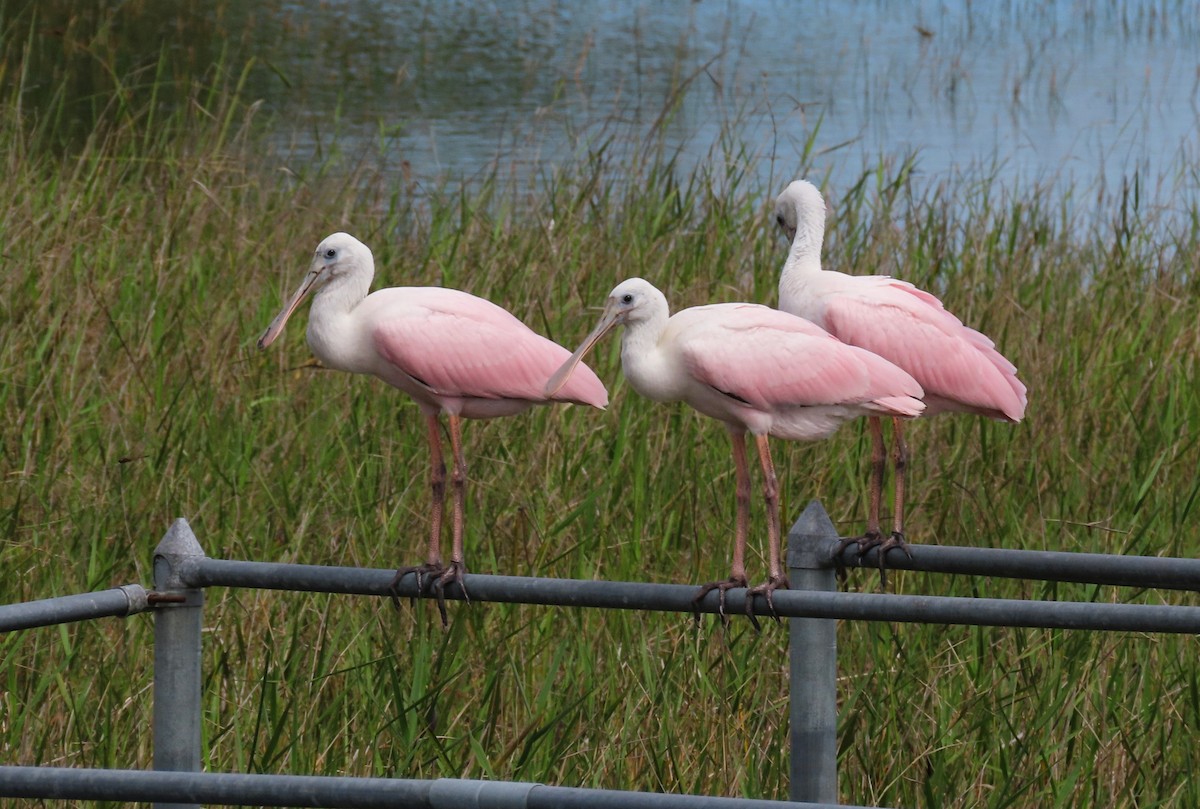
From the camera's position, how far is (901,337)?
4004 millimetres

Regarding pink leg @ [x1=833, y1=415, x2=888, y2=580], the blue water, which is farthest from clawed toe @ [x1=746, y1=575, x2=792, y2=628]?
the blue water

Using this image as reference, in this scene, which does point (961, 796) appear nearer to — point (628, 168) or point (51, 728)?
point (51, 728)

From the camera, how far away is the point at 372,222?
791 centimetres

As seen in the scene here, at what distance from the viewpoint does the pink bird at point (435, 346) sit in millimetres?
3580

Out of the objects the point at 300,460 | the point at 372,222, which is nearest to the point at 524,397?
the point at 300,460

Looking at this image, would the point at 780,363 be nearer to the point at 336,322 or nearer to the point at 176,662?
the point at 336,322

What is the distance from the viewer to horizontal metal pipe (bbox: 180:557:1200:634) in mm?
2318

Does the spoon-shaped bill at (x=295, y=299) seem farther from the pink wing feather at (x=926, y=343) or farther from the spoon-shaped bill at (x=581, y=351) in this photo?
the pink wing feather at (x=926, y=343)

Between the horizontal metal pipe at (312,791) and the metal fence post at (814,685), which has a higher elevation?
the horizontal metal pipe at (312,791)

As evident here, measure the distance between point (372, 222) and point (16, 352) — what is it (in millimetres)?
2210

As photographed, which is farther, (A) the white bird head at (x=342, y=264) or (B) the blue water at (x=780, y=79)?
(B) the blue water at (x=780, y=79)

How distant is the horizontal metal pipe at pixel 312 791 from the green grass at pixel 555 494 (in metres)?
1.53

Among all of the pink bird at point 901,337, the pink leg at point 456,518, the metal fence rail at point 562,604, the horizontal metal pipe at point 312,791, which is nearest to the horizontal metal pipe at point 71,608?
the metal fence rail at point 562,604

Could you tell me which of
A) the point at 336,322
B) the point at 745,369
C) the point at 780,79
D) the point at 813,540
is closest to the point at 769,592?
the point at 813,540
